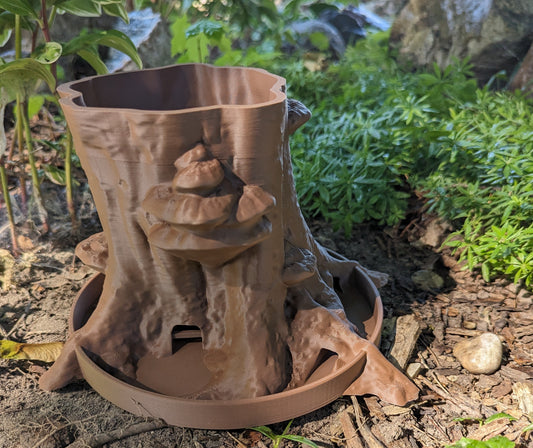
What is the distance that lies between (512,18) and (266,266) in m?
4.20

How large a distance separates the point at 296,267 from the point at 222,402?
51cm

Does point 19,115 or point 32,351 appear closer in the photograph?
point 32,351

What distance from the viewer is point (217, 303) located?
71.0 inches

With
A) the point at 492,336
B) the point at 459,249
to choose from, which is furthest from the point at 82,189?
the point at 492,336

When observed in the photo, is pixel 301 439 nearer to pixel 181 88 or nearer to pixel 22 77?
pixel 181 88

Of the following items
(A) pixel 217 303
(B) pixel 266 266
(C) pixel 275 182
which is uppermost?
(C) pixel 275 182

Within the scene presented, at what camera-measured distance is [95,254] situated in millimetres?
1968

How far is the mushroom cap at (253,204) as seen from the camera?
1.47 meters

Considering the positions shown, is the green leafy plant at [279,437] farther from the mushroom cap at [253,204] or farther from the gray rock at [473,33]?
the gray rock at [473,33]

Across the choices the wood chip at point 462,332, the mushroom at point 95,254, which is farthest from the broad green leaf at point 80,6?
the wood chip at point 462,332

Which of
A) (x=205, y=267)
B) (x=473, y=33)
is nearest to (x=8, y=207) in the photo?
(x=205, y=267)

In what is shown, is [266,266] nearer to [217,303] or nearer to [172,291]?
[217,303]

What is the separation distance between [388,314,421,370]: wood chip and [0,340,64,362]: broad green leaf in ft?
4.47

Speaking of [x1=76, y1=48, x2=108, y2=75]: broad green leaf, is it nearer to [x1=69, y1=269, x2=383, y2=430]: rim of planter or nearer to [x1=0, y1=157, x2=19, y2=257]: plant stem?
[x1=0, y1=157, x2=19, y2=257]: plant stem
